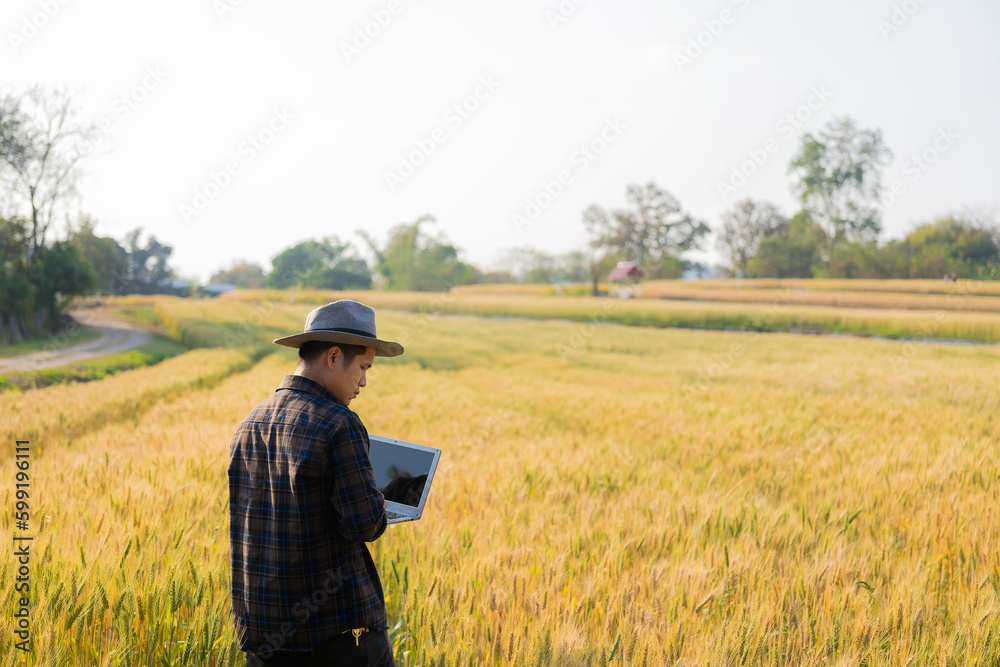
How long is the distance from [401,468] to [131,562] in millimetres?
1943

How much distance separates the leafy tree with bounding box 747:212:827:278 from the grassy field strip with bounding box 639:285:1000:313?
12.8 meters

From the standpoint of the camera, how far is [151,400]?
12.2 m

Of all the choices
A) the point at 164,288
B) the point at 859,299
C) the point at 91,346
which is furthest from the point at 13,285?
the point at 164,288

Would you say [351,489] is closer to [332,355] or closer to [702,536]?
[332,355]

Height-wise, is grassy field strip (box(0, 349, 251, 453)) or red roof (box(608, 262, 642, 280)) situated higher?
red roof (box(608, 262, 642, 280))

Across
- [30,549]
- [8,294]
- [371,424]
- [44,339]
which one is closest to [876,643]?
[30,549]

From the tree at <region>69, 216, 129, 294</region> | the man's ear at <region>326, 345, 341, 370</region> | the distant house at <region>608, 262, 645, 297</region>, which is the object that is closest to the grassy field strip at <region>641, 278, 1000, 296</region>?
the distant house at <region>608, 262, 645, 297</region>

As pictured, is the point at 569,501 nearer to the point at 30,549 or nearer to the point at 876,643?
the point at 876,643

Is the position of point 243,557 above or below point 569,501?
above

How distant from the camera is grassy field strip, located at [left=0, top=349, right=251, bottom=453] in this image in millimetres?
7953

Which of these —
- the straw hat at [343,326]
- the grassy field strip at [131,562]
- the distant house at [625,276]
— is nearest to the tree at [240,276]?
the distant house at [625,276]

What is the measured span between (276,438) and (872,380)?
16.7 meters

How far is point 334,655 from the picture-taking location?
2.06 meters
